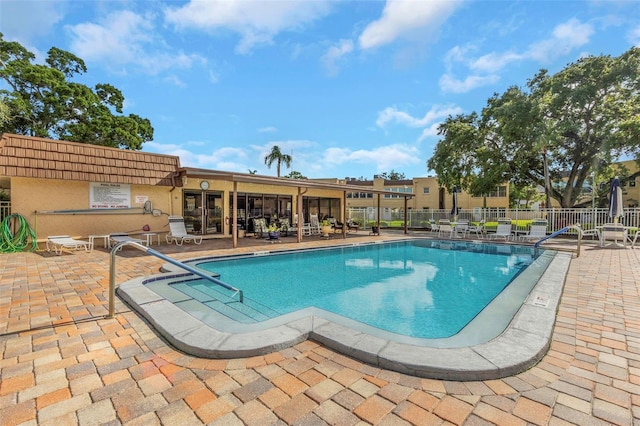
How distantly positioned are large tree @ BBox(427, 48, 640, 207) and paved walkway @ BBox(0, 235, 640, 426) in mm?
16265

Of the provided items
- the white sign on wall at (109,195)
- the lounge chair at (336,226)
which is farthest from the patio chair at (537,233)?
the white sign on wall at (109,195)

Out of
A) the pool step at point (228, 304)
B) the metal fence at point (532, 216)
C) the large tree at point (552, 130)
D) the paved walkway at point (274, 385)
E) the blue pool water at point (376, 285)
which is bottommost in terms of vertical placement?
the blue pool water at point (376, 285)

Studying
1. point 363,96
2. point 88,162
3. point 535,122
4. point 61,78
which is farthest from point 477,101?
point 61,78

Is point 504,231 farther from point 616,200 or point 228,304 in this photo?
point 228,304

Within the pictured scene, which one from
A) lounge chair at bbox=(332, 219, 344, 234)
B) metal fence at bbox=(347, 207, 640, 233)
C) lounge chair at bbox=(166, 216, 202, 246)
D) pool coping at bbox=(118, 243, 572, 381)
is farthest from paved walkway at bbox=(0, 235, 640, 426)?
metal fence at bbox=(347, 207, 640, 233)

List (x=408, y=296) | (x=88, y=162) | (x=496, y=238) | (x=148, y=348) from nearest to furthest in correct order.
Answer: (x=148, y=348), (x=408, y=296), (x=88, y=162), (x=496, y=238)

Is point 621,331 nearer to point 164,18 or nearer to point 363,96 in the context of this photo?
point 164,18

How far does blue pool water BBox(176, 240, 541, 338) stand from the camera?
14.9 ft

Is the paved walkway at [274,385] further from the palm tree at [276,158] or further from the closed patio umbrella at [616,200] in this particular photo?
the palm tree at [276,158]

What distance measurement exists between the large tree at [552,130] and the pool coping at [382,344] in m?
16.0

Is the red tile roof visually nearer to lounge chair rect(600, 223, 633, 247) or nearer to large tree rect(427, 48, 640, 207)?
lounge chair rect(600, 223, 633, 247)

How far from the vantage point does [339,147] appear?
2970 cm

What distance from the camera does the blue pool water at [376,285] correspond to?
178 inches

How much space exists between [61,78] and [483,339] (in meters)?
25.3
